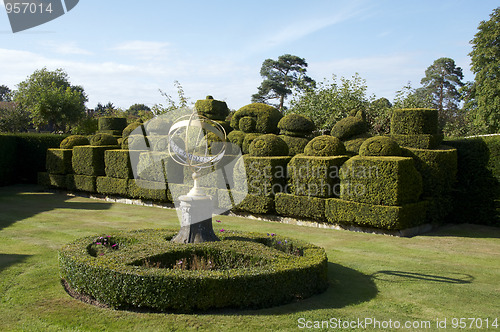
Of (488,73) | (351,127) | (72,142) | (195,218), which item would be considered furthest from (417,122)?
(488,73)

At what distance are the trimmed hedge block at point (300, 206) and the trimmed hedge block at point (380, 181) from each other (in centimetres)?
95

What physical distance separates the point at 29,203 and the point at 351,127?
14647 mm

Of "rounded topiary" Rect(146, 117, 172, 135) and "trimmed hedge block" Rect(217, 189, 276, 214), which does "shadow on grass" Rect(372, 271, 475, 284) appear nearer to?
"trimmed hedge block" Rect(217, 189, 276, 214)

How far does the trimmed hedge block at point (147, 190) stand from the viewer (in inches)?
721

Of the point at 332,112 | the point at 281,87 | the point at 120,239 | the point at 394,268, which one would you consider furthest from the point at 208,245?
the point at 281,87

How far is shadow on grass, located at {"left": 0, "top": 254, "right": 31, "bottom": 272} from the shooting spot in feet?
29.0

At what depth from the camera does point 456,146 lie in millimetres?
14430

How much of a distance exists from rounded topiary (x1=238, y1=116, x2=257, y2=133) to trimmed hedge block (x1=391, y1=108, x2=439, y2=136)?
7.02 m

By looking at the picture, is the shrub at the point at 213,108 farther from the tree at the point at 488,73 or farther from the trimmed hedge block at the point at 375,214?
the tree at the point at 488,73

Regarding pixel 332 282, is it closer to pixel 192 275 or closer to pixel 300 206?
pixel 192 275

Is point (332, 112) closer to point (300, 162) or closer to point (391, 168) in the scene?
point (300, 162)

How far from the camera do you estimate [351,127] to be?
15.9m

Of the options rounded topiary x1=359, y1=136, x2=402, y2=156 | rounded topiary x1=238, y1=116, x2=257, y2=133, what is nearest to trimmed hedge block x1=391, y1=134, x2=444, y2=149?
rounded topiary x1=359, y1=136, x2=402, y2=156

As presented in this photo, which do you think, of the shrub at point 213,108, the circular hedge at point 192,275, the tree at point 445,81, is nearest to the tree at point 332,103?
the shrub at point 213,108
